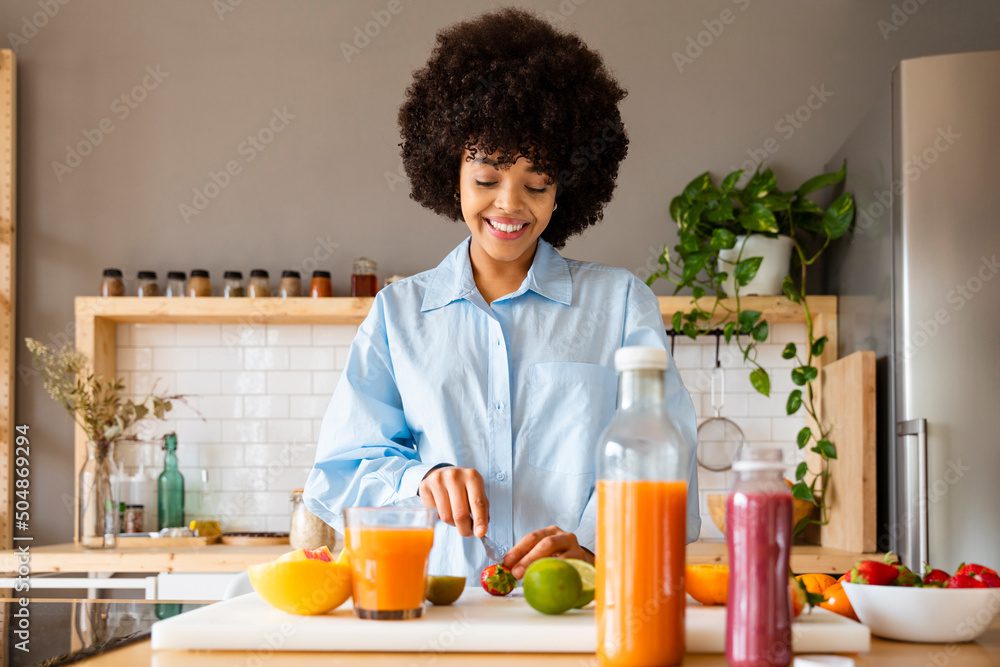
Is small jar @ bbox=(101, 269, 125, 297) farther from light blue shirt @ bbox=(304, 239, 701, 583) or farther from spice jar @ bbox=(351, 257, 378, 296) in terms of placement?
light blue shirt @ bbox=(304, 239, 701, 583)

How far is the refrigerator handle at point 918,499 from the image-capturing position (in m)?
3.11

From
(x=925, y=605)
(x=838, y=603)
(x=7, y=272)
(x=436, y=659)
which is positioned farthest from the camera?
(x=7, y=272)

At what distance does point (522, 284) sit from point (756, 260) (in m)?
1.99

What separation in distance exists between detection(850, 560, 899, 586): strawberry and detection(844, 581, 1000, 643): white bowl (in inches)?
0.9

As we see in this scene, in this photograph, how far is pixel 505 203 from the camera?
188cm

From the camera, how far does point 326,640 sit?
117 centimetres

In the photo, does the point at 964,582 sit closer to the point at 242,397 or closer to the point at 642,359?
the point at 642,359

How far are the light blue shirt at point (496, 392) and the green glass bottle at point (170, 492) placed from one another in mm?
2323

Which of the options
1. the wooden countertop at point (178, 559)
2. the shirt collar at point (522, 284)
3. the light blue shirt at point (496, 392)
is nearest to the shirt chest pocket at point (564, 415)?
the light blue shirt at point (496, 392)

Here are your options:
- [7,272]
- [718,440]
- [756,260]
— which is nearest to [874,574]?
[756,260]

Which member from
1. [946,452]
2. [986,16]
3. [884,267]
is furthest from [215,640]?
[986,16]

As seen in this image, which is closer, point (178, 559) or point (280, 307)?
point (178, 559)

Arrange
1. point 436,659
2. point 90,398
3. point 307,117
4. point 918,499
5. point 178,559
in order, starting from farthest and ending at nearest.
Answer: point 307,117
point 90,398
point 178,559
point 918,499
point 436,659

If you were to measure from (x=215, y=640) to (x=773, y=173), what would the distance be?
3331 millimetres
